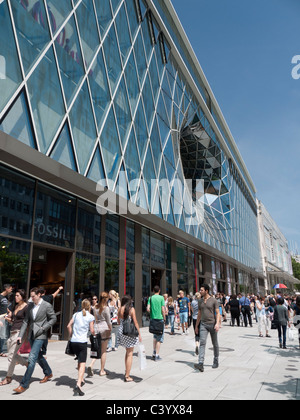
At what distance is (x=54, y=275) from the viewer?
12.9 meters

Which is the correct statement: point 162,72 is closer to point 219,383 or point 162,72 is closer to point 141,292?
point 141,292

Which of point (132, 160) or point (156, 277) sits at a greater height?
point (132, 160)

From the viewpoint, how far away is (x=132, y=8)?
18656 millimetres

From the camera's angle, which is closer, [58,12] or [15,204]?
[15,204]

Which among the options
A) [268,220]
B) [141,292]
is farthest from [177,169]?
[268,220]

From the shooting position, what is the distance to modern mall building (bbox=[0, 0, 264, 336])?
33.0 ft

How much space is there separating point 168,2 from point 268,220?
69735 mm

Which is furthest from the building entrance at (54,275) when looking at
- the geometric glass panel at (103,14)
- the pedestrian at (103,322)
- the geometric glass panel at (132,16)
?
the geometric glass panel at (132,16)

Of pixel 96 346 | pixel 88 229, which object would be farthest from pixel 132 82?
pixel 96 346

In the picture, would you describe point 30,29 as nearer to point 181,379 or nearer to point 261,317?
point 181,379

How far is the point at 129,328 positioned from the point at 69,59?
417 inches

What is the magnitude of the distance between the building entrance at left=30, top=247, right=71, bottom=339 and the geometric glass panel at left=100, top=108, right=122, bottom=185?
3974 millimetres

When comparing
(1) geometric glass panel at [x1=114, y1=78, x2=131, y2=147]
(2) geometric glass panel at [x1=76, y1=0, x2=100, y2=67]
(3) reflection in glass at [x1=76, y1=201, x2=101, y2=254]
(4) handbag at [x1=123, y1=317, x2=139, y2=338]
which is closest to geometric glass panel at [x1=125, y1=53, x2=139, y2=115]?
(1) geometric glass panel at [x1=114, y1=78, x2=131, y2=147]
